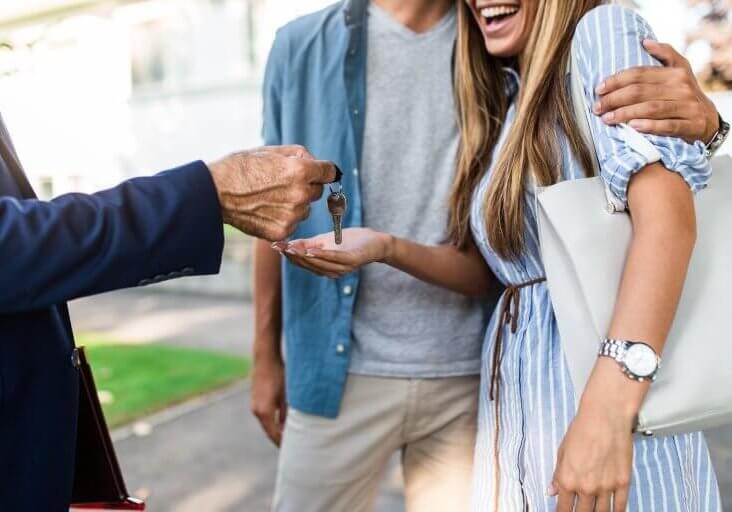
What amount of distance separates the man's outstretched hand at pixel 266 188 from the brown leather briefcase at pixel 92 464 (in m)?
0.49

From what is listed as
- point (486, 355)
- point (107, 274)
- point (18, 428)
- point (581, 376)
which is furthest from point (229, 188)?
point (486, 355)

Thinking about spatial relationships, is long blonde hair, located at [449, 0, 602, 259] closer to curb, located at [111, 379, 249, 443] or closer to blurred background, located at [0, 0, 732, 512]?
blurred background, located at [0, 0, 732, 512]

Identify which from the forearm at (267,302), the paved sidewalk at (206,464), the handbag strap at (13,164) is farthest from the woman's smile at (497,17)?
the paved sidewalk at (206,464)

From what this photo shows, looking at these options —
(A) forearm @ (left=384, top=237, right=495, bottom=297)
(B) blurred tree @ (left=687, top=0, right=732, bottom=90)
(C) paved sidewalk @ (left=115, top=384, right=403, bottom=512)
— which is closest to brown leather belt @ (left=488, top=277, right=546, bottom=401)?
(A) forearm @ (left=384, top=237, right=495, bottom=297)

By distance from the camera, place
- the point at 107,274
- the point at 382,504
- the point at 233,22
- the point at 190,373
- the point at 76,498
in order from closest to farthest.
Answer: the point at 107,274
the point at 76,498
the point at 382,504
the point at 190,373
the point at 233,22

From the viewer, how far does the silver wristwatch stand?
1294 millimetres

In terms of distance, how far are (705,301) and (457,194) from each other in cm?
71

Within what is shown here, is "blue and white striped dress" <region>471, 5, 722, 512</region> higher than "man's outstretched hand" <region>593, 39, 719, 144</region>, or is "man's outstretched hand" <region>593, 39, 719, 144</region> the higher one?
"man's outstretched hand" <region>593, 39, 719, 144</region>

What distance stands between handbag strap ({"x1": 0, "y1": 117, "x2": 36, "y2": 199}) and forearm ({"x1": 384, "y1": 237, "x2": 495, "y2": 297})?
0.83 meters

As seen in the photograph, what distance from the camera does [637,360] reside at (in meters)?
1.30

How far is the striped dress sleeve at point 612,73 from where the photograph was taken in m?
1.37

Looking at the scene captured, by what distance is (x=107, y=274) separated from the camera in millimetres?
1179

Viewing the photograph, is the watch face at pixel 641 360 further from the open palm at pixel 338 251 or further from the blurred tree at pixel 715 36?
the blurred tree at pixel 715 36

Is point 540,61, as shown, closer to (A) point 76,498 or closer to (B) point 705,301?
(B) point 705,301
